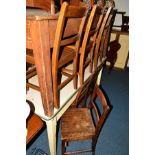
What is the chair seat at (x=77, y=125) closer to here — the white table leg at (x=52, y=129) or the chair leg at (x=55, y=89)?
the white table leg at (x=52, y=129)

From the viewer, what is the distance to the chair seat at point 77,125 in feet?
4.40

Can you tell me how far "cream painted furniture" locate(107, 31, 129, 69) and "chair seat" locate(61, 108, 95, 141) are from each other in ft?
7.38

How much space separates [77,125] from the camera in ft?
4.70

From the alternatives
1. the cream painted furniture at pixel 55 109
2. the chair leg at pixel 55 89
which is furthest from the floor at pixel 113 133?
the chair leg at pixel 55 89

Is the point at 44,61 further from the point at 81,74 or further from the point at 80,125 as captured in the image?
the point at 80,125

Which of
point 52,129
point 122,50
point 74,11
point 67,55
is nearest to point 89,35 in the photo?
point 67,55

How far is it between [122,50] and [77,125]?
8.13 feet

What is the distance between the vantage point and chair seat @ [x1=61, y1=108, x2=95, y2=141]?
1341 millimetres

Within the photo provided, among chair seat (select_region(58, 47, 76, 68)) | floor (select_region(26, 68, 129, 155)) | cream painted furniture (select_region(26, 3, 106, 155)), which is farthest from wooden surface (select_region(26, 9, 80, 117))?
floor (select_region(26, 68, 129, 155))
